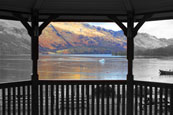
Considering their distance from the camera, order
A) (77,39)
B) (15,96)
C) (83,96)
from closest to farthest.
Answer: (15,96) < (83,96) < (77,39)

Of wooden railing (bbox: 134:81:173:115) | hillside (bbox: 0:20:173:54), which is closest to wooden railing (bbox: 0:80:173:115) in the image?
wooden railing (bbox: 134:81:173:115)

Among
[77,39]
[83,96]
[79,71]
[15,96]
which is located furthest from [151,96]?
[77,39]

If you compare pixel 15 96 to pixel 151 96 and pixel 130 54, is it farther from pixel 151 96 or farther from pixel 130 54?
pixel 151 96

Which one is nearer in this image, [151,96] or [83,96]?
[151,96]

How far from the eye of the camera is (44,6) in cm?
419

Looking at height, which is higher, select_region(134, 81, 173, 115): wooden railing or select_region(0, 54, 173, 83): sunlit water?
select_region(134, 81, 173, 115): wooden railing

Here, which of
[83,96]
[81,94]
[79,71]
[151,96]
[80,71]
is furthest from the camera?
[80,71]

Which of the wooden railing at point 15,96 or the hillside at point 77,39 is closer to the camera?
the wooden railing at point 15,96

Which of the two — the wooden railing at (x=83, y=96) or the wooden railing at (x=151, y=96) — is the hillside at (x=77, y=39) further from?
the wooden railing at (x=151, y=96)

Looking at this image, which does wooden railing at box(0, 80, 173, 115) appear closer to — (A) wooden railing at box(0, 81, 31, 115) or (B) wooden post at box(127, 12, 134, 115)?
(A) wooden railing at box(0, 81, 31, 115)

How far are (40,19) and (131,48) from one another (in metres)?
2.20

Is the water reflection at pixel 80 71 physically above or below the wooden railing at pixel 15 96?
below

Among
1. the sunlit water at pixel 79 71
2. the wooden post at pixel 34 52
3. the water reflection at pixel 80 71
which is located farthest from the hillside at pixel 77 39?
the wooden post at pixel 34 52

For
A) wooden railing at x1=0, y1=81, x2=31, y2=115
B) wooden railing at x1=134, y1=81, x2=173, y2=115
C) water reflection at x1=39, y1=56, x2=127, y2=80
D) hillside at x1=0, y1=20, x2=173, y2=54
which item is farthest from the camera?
hillside at x1=0, y1=20, x2=173, y2=54
